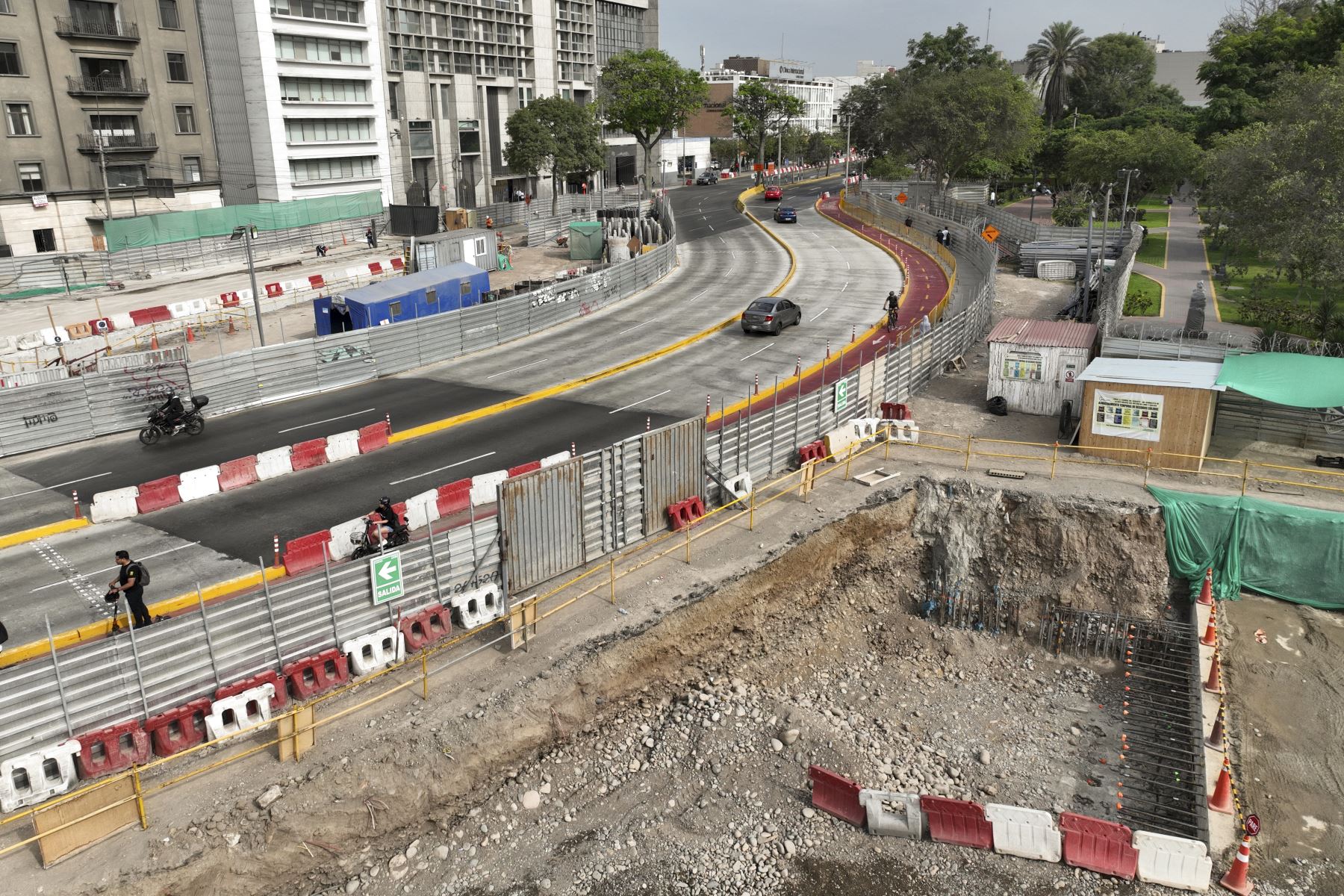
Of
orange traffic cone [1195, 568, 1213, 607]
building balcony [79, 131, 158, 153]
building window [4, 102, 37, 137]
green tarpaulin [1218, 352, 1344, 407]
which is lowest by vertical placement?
orange traffic cone [1195, 568, 1213, 607]

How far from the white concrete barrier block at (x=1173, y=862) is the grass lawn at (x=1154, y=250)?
171 ft

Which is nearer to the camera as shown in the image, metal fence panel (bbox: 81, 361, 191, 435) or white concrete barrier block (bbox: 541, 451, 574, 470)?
white concrete barrier block (bbox: 541, 451, 574, 470)

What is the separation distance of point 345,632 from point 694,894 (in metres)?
7.78

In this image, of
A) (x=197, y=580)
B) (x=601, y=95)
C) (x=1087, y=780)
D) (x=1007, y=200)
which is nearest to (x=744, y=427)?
(x=1087, y=780)

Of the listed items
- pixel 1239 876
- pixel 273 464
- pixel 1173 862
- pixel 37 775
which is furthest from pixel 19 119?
pixel 1239 876

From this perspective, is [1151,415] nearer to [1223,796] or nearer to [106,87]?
[1223,796]

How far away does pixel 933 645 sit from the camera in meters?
22.4

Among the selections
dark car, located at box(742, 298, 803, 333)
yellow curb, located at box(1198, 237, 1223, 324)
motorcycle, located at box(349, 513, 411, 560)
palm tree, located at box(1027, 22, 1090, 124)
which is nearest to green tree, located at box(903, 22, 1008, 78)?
palm tree, located at box(1027, 22, 1090, 124)

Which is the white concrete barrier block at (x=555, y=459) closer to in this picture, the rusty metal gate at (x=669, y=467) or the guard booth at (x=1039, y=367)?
the rusty metal gate at (x=669, y=467)

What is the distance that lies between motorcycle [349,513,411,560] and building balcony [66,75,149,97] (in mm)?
57863

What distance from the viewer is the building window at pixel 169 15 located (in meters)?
65.9

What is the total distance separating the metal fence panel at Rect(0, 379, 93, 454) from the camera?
90.8 ft

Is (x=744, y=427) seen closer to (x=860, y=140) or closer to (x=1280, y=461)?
(x=1280, y=461)

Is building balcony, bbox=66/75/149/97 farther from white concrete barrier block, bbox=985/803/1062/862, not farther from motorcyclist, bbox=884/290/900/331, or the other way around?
white concrete barrier block, bbox=985/803/1062/862
